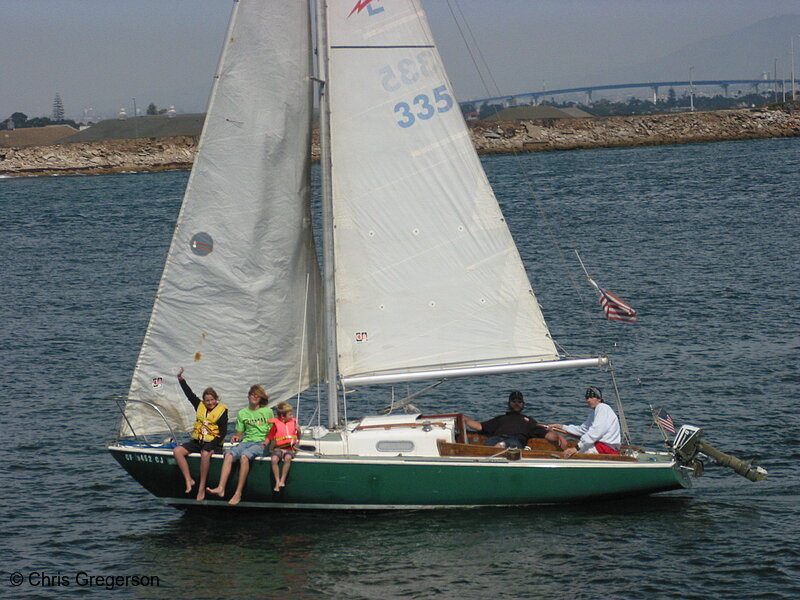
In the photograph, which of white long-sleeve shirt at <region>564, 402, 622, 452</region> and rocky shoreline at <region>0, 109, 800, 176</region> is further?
rocky shoreline at <region>0, 109, 800, 176</region>

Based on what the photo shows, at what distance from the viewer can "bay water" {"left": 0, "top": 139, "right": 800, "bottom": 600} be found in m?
15.6

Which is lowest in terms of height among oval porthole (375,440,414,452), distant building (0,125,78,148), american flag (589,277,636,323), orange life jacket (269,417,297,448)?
oval porthole (375,440,414,452)

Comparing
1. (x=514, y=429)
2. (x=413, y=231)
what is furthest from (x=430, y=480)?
(x=413, y=231)

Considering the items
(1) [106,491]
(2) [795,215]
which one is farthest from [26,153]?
(1) [106,491]

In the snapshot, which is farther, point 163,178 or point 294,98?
point 163,178

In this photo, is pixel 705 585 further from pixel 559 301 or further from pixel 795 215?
pixel 795 215

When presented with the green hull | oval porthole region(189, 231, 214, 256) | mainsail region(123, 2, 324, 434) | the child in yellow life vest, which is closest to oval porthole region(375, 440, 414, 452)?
the green hull

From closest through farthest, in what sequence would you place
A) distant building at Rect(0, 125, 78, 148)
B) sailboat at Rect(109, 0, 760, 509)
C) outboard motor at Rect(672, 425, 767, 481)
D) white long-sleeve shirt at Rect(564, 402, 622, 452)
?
sailboat at Rect(109, 0, 760, 509)
outboard motor at Rect(672, 425, 767, 481)
white long-sleeve shirt at Rect(564, 402, 622, 452)
distant building at Rect(0, 125, 78, 148)

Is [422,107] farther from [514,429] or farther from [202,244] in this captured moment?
[514,429]

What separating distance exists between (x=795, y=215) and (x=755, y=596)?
4110 cm

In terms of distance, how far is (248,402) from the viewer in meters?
17.6

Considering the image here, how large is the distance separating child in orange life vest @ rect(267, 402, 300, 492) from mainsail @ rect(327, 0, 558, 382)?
1.09 m

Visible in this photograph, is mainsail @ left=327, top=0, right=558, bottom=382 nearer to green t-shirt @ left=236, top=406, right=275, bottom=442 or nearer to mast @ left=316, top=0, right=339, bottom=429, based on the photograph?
mast @ left=316, top=0, right=339, bottom=429

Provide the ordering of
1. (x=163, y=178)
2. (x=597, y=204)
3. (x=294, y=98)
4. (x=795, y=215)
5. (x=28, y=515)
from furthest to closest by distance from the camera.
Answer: (x=163, y=178) → (x=597, y=204) → (x=795, y=215) → (x=28, y=515) → (x=294, y=98)
